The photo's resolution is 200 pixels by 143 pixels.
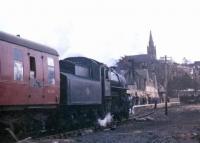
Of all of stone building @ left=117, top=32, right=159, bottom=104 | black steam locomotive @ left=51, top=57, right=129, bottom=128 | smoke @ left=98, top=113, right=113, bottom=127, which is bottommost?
smoke @ left=98, top=113, right=113, bottom=127

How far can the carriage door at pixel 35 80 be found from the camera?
1572cm

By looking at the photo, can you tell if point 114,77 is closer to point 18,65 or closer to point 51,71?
point 51,71

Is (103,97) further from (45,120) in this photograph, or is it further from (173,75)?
(173,75)

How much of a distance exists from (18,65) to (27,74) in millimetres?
650

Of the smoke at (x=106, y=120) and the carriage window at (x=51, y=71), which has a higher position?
the carriage window at (x=51, y=71)

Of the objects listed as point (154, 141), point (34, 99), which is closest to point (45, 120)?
point (34, 99)

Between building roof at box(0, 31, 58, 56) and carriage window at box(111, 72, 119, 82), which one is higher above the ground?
building roof at box(0, 31, 58, 56)

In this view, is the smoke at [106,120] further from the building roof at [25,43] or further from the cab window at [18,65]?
the cab window at [18,65]

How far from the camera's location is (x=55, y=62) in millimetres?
18062

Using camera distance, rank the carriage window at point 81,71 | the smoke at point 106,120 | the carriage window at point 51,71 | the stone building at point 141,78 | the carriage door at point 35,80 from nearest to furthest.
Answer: the carriage door at point 35,80 → the carriage window at point 51,71 → the carriage window at point 81,71 → the smoke at point 106,120 → the stone building at point 141,78

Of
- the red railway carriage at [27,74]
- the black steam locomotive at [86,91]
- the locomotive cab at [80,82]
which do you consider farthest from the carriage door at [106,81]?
the red railway carriage at [27,74]

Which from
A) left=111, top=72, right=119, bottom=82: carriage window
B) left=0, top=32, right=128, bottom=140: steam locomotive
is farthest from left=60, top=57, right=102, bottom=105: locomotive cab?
left=111, top=72, right=119, bottom=82: carriage window

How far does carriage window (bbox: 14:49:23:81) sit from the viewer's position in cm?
1466

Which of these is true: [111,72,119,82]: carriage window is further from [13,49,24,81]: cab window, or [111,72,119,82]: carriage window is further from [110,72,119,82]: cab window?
[13,49,24,81]: cab window
